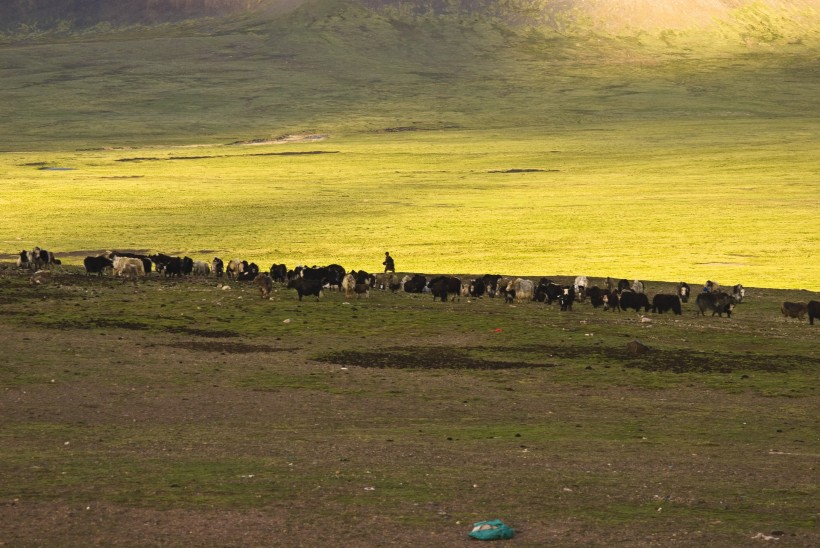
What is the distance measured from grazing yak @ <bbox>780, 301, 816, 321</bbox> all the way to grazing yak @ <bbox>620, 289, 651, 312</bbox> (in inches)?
141

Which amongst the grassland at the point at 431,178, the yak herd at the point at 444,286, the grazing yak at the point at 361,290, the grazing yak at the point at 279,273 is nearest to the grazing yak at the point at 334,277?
the yak herd at the point at 444,286

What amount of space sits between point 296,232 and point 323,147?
246ft

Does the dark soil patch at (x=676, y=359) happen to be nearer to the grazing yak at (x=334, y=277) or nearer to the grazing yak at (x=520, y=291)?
the grazing yak at (x=520, y=291)

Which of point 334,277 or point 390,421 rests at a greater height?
point 334,277

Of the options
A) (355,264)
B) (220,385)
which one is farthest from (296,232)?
(220,385)

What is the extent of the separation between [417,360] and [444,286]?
9.00 metres

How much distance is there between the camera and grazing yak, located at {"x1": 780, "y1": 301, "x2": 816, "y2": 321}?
32.0 m

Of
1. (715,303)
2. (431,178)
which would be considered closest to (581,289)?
(715,303)

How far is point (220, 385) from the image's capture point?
74.3 ft

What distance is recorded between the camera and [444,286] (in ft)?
114

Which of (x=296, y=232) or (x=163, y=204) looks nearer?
(x=296, y=232)

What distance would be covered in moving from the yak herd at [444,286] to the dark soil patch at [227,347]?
6.19 meters

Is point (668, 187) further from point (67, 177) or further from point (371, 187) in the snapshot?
point (67, 177)

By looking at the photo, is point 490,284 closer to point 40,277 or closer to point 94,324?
point 94,324
